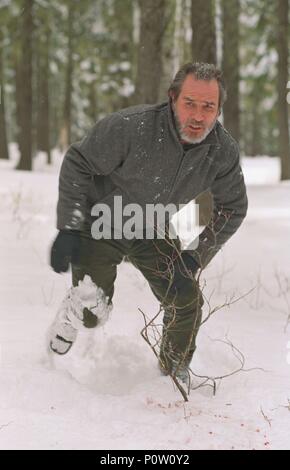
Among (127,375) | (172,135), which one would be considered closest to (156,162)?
(172,135)

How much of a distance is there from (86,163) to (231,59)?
14.3m

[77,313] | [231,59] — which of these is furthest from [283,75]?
[77,313]

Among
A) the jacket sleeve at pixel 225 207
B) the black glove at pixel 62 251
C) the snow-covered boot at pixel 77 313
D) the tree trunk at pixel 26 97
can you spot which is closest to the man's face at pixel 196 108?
the jacket sleeve at pixel 225 207

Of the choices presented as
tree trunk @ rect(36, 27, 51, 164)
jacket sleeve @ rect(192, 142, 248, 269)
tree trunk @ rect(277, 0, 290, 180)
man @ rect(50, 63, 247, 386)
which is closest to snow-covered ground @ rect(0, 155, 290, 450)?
man @ rect(50, 63, 247, 386)

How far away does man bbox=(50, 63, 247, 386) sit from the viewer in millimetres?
3078

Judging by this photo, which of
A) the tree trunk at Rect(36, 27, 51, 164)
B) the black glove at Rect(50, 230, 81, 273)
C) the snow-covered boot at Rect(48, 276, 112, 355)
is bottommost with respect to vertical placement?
the tree trunk at Rect(36, 27, 51, 164)

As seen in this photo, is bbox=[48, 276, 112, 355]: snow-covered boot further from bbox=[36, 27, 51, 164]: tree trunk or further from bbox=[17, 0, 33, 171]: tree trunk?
bbox=[36, 27, 51, 164]: tree trunk

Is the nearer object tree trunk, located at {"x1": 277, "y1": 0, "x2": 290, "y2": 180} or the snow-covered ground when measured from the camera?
the snow-covered ground

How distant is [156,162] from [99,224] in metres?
0.52

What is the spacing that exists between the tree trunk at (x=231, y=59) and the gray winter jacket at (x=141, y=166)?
41.6 ft

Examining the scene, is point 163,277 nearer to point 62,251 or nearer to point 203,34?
point 62,251

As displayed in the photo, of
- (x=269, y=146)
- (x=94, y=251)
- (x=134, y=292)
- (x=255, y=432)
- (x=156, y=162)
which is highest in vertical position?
(x=156, y=162)

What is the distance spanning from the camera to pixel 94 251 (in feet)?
10.9

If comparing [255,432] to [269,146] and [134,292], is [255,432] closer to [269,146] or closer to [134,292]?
[134,292]
